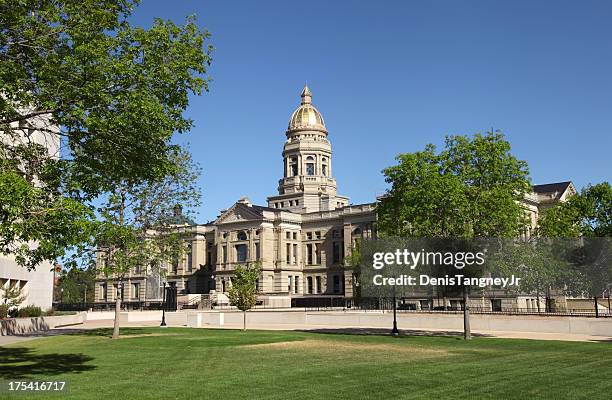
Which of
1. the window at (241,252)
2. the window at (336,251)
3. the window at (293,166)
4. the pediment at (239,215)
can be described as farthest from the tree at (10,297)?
the window at (293,166)

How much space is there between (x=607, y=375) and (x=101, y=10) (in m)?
17.9

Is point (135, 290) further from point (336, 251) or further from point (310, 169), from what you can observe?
point (310, 169)

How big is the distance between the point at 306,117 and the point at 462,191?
99.2 meters

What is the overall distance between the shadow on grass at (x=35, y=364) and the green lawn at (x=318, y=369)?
0.03 m

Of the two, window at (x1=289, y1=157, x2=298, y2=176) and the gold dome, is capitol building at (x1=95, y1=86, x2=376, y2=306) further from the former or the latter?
the gold dome

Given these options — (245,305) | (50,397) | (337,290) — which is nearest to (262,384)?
(50,397)

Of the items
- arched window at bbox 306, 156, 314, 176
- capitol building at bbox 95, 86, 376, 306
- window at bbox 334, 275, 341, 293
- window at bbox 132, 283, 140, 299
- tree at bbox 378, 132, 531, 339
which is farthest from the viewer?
arched window at bbox 306, 156, 314, 176

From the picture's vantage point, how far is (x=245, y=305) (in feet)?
152

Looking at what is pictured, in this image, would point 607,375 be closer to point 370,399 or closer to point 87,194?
point 370,399

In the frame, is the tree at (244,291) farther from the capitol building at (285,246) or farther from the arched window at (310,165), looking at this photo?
the arched window at (310,165)

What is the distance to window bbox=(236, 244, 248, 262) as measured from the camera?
108750 millimetres

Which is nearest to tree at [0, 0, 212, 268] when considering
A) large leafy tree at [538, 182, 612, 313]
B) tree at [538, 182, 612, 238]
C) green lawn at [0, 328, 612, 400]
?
green lawn at [0, 328, 612, 400]

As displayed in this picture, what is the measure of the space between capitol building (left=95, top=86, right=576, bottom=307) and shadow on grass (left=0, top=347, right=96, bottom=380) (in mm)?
67675

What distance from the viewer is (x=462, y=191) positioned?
33875 millimetres
